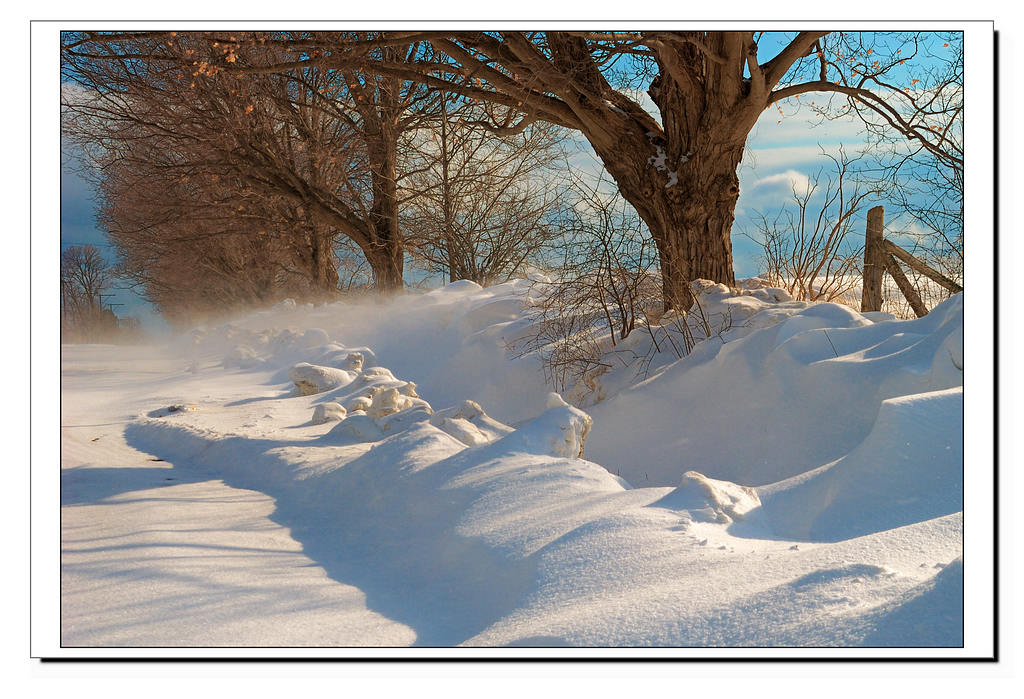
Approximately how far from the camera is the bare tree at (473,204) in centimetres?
1078

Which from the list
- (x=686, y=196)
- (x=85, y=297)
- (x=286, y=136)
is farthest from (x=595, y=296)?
(x=286, y=136)

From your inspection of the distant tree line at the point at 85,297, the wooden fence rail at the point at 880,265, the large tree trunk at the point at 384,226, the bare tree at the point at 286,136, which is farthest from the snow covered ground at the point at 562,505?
the large tree trunk at the point at 384,226

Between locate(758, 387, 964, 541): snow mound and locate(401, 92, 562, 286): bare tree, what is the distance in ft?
24.4

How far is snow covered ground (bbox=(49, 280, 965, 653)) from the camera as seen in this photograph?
Answer: 2.00 metres

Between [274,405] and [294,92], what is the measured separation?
6.31 metres

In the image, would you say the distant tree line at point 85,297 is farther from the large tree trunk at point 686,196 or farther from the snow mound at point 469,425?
the large tree trunk at point 686,196

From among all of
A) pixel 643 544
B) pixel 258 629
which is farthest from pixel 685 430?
pixel 258 629

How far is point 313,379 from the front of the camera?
654 cm

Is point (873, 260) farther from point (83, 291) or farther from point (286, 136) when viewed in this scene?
point (286, 136)

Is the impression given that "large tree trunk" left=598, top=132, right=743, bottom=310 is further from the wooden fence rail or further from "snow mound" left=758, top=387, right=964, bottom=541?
"snow mound" left=758, top=387, right=964, bottom=541

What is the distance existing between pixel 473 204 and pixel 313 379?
5860 mm

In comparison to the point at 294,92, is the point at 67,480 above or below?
below
